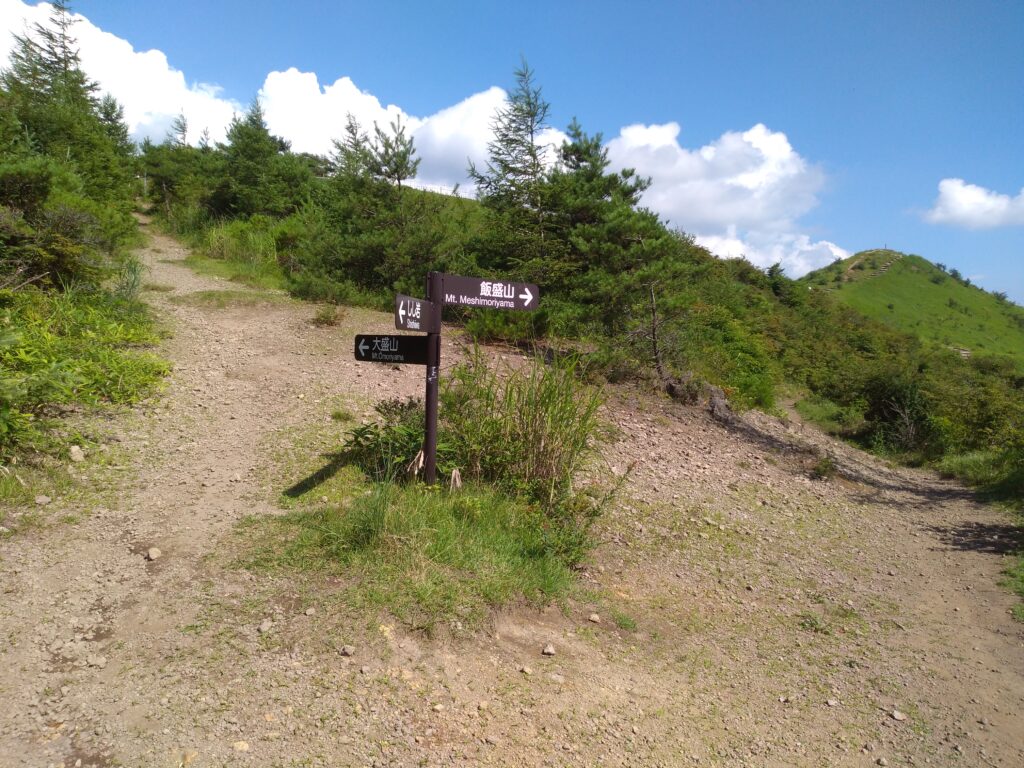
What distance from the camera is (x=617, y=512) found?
5.62m

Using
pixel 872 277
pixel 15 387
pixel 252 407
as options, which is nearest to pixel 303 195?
pixel 252 407

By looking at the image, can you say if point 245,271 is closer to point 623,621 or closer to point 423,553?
point 423,553

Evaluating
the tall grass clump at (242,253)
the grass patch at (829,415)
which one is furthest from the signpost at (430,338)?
the grass patch at (829,415)

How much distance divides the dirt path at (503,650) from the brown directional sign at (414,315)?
1627mm

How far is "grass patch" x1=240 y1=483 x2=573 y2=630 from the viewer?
11.3 ft

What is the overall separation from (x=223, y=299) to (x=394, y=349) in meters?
8.01

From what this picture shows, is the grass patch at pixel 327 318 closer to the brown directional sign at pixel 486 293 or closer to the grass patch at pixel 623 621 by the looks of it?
the brown directional sign at pixel 486 293

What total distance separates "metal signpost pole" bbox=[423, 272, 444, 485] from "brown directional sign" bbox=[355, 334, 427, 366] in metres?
0.06

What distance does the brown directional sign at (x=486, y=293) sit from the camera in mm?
4434

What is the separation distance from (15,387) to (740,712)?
194 inches

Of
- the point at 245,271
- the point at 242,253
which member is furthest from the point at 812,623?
the point at 242,253

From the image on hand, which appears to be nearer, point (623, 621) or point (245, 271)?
point (623, 621)

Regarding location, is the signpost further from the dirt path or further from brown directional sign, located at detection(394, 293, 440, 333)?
the dirt path

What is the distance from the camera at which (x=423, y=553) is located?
12.3 ft
